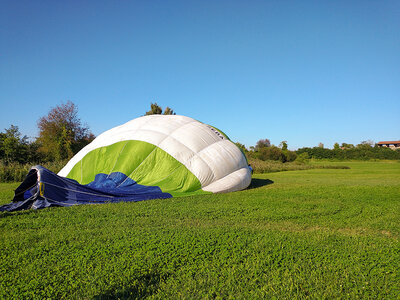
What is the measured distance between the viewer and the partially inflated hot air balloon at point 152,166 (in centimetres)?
785

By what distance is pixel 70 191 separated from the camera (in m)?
7.39

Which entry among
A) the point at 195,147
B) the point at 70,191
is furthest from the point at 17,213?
the point at 195,147

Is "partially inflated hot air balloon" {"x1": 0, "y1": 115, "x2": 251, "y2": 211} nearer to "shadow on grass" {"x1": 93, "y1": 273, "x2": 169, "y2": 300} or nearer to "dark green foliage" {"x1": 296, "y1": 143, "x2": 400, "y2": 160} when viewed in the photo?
"shadow on grass" {"x1": 93, "y1": 273, "x2": 169, "y2": 300}

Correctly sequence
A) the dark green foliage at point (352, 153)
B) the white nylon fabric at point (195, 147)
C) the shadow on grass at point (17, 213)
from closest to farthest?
the shadow on grass at point (17, 213) < the white nylon fabric at point (195, 147) < the dark green foliage at point (352, 153)

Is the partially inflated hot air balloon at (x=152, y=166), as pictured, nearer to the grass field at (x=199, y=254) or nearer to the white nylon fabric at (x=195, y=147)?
the white nylon fabric at (x=195, y=147)

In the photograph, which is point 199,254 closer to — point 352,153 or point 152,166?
point 152,166

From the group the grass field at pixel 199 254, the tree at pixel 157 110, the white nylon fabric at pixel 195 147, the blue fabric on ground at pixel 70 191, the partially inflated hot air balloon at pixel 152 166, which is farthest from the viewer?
the tree at pixel 157 110

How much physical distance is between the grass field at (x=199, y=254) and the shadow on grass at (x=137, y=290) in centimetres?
1

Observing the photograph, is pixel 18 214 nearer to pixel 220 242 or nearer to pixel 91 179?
pixel 91 179

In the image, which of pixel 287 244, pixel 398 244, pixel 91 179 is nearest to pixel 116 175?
pixel 91 179

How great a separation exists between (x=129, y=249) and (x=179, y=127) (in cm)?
700

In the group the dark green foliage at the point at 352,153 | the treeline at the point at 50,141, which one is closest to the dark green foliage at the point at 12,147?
the treeline at the point at 50,141

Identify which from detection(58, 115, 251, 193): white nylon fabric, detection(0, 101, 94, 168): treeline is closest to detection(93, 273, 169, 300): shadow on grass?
detection(58, 115, 251, 193): white nylon fabric

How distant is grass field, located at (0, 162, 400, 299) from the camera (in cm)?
293
